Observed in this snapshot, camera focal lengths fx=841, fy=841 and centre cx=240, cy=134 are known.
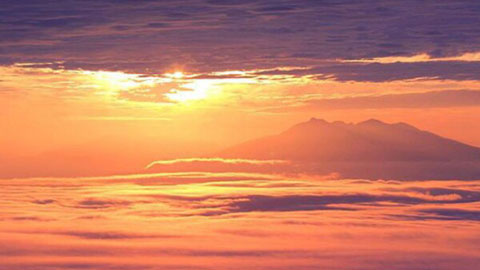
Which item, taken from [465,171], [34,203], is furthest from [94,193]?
[465,171]

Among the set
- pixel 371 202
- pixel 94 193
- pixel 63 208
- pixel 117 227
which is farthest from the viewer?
pixel 94 193

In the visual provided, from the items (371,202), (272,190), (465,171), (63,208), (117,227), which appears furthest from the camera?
(465,171)

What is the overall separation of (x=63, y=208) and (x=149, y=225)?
12883 millimetres

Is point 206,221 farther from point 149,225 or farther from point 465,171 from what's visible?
point 465,171

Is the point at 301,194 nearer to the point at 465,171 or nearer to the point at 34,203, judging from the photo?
the point at 34,203

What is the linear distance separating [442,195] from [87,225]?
1529 inches

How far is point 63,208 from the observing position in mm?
49531

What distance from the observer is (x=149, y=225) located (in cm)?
3828

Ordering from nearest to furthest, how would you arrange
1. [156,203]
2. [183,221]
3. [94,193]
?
1. [183,221]
2. [156,203]
3. [94,193]

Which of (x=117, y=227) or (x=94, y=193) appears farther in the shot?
(x=94, y=193)

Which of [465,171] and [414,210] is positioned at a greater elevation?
[465,171]

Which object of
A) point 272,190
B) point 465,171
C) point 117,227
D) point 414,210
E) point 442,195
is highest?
point 465,171

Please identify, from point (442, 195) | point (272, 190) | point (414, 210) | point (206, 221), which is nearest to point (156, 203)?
point (206, 221)

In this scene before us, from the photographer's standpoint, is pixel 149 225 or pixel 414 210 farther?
pixel 414 210
